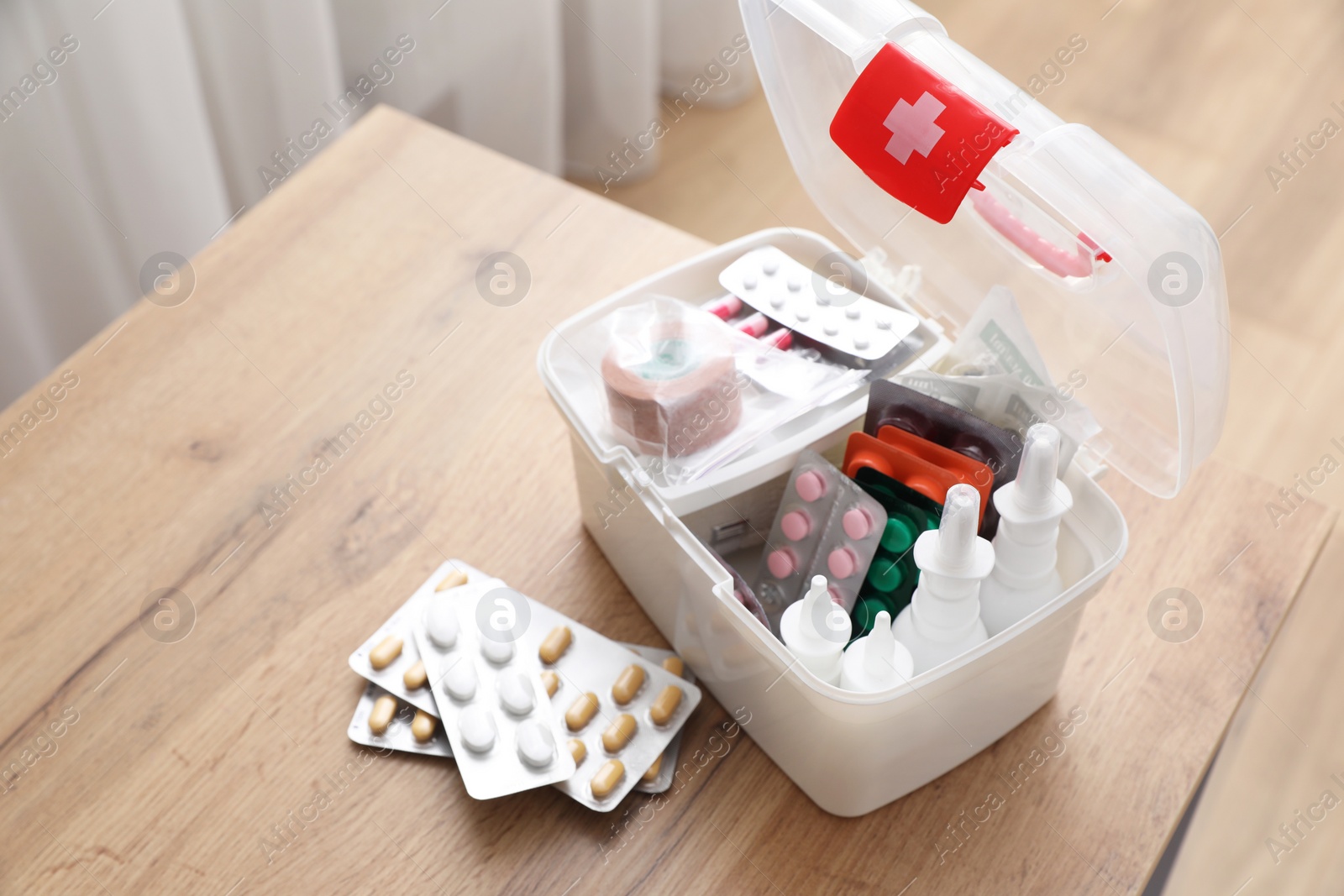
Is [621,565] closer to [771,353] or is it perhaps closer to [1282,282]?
[771,353]

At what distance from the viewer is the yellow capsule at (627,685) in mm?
650

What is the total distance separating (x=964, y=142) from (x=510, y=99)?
1.21 meters

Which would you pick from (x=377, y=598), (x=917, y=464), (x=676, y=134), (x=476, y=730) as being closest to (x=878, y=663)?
(x=917, y=464)

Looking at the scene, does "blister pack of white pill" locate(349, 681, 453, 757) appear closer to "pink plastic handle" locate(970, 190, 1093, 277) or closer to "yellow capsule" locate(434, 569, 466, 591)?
"yellow capsule" locate(434, 569, 466, 591)

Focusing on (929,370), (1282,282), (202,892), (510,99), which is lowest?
(1282,282)

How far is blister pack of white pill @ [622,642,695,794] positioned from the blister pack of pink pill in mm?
70

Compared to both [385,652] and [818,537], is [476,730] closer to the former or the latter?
[385,652]

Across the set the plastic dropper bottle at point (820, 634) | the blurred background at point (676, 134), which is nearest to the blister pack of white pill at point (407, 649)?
the plastic dropper bottle at point (820, 634)

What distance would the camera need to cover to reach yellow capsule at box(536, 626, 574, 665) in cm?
67

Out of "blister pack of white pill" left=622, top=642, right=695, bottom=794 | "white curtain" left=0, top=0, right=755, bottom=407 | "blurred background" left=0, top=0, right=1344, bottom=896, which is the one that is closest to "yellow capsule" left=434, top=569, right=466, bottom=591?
"blister pack of white pill" left=622, top=642, right=695, bottom=794

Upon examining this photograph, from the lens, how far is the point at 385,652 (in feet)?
2.19

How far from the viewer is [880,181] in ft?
2.07

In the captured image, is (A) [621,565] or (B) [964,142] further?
(A) [621,565]

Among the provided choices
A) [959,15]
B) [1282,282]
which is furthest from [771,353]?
[959,15]
